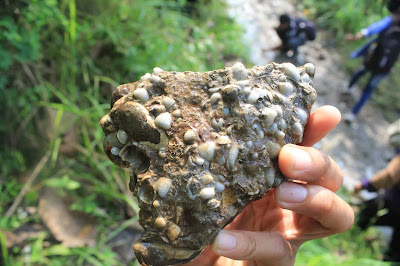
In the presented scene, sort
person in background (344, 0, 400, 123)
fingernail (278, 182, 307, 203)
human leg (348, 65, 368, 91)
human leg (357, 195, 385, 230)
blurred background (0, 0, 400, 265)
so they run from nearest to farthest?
fingernail (278, 182, 307, 203) → blurred background (0, 0, 400, 265) → human leg (357, 195, 385, 230) → person in background (344, 0, 400, 123) → human leg (348, 65, 368, 91)

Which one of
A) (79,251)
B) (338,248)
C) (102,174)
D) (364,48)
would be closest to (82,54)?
(102,174)

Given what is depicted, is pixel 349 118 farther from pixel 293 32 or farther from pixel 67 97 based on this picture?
pixel 67 97

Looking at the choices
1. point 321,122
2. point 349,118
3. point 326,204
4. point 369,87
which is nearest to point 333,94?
point 349,118

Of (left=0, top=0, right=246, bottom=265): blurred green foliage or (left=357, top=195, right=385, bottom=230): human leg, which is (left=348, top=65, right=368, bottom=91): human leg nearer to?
(left=357, top=195, right=385, bottom=230): human leg

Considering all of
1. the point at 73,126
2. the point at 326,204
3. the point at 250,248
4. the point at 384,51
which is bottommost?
the point at 73,126

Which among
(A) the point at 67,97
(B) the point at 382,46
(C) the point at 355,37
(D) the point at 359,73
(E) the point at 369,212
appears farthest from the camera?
(D) the point at 359,73

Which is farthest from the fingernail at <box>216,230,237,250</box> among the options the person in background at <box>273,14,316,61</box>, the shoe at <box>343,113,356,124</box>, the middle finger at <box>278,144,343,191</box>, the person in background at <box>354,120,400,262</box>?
the shoe at <box>343,113,356,124</box>
